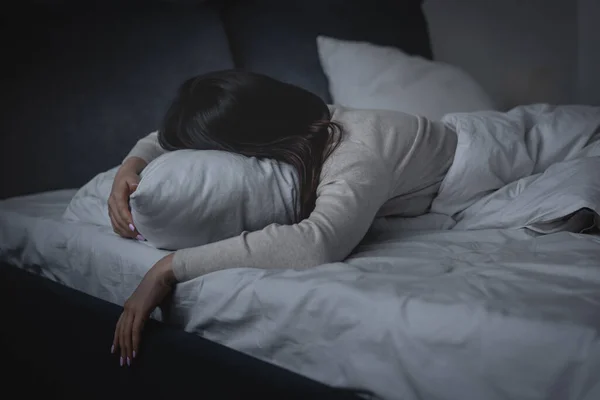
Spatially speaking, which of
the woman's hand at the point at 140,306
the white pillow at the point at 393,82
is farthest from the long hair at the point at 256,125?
the white pillow at the point at 393,82

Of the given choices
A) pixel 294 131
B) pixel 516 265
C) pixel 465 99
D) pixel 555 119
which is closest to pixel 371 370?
pixel 516 265

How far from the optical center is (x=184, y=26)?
1.50 meters

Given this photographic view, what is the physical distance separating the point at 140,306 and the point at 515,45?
169cm

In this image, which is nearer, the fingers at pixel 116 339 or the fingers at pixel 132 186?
the fingers at pixel 116 339

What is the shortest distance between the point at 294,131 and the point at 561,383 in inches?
21.5

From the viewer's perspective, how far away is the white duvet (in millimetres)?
595

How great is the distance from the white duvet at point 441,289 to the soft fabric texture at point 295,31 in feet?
2.05

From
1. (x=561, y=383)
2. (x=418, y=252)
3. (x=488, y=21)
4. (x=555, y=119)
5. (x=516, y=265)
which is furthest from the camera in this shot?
(x=488, y=21)

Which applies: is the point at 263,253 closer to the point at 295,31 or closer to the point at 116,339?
the point at 116,339

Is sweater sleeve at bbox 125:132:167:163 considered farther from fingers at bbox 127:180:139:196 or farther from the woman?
fingers at bbox 127:180:139:196

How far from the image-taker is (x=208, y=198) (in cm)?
86

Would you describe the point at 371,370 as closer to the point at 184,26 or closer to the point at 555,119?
the point at 555,119

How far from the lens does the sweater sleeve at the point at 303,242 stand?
794 mm

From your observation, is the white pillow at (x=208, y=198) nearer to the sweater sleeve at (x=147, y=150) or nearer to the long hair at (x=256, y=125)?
the long hair at (x=256, y=125)
